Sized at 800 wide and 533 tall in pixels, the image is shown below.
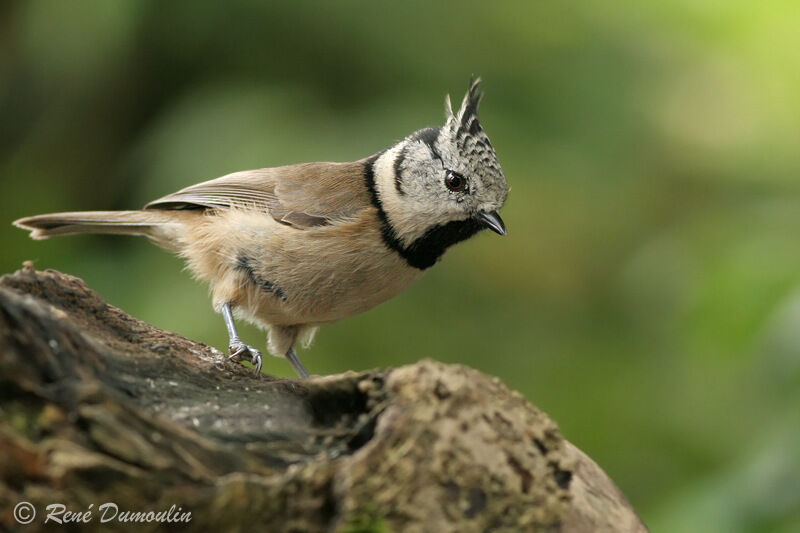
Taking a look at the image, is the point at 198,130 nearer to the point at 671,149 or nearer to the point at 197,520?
the point at 671,149

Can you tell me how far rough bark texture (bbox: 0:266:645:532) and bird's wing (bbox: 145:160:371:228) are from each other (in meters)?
2.15

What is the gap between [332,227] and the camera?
4383 mm

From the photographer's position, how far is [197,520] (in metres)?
1.91

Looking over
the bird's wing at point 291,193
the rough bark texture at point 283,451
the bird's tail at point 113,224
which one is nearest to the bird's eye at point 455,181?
the bird's wing at point 291,193

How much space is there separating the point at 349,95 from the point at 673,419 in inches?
110

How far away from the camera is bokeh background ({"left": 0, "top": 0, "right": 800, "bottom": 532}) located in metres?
5.01

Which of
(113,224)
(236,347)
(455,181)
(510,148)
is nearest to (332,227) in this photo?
(455,181)

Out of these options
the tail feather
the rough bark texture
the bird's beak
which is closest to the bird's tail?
the tail feather

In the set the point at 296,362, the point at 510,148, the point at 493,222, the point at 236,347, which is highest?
the point at 510,148

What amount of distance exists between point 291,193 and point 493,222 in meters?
1.12

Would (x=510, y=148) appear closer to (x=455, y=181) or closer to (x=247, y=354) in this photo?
Answer: (x=455, y=181)

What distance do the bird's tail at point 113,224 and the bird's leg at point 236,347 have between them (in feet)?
2.42

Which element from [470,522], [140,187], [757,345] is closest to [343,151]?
[140,187]

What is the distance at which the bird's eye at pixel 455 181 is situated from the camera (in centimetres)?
441
